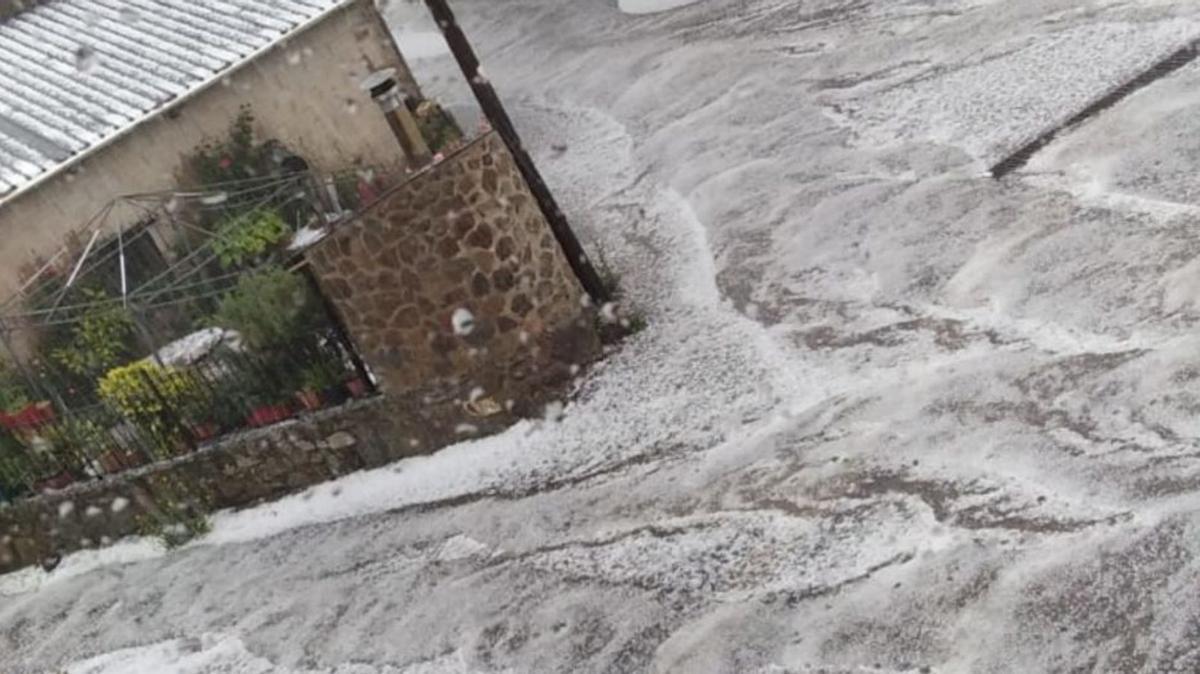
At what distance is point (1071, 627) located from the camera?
19.0 ft

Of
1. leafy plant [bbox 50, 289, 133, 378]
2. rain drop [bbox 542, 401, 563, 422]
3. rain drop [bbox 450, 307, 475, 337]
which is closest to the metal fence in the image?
rain drop [bbox 450, 307, 475, 337]

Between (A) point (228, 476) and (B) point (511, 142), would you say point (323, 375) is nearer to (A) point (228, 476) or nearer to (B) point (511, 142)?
Answer: (A) point (228, 476)

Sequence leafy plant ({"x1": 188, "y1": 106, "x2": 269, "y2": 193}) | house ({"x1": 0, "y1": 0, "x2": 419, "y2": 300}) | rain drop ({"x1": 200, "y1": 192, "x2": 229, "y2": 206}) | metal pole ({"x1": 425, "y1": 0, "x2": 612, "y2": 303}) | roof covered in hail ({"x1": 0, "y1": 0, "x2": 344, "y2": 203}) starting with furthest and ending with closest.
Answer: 1. leafy plant ({"x1": 188, "y1": 106, "x2": 269, "y2": 193})
2. rain drop ({"x1": 200, "y1": 192, "x2": 229, "y2": 206})
3. roof covered in hail ({"x1": 0, "y1": 0, "x2": 344, "y2": 203})
4. house ({"x1": 0, "y1": 0, "x2": 419, "y2": 300})
5. metal pole ({"x1": 425, "y1": 0, "x2": 612, "y2": 303})

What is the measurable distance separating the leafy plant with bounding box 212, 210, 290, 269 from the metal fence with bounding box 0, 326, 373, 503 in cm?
281

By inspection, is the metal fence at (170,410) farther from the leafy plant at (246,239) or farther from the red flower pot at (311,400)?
the leafy plant at (246,239)

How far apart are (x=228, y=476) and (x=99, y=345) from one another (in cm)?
332

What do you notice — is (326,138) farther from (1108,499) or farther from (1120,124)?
(1108,499)

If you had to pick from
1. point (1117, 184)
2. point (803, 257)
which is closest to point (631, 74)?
point (803, 257)

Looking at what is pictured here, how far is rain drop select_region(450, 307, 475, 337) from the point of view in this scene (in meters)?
9.05

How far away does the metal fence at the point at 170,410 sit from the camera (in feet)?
31.3

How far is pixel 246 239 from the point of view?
12.9 m

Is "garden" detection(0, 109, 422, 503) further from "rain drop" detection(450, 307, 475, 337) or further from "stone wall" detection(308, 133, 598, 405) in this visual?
"rain drop" detection(450, 307, 475, 337)

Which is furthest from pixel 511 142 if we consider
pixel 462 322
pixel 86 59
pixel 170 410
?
pixel 86 59

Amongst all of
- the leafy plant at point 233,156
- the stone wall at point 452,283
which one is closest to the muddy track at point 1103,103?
the stone wall at point 452,283
